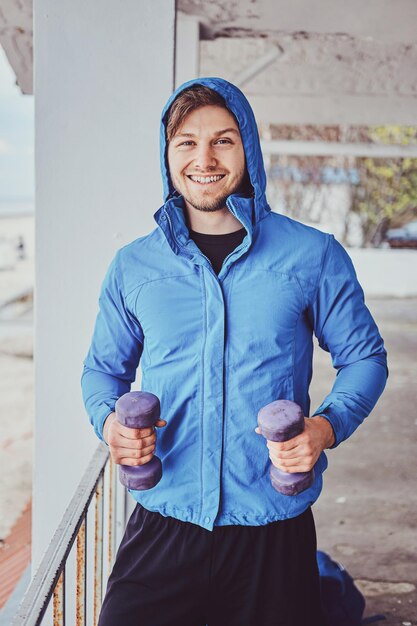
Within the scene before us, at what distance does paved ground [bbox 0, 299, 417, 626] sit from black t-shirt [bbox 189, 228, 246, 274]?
7.22 ft

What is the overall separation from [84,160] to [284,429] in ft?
5.09

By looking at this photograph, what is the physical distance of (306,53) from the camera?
552 centimetres

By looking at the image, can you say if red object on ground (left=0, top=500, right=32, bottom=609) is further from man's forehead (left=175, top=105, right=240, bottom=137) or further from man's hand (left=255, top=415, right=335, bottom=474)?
man's forehead (left=175, top=105, right=240, bottom=137)

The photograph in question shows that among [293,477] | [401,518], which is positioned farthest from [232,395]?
[401,518]

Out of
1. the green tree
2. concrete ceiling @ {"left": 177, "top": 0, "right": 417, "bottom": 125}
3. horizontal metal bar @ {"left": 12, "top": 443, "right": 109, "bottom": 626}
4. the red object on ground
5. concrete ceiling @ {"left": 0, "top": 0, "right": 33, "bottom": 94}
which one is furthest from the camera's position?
the green tree

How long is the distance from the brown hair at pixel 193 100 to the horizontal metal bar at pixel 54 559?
1.12 m

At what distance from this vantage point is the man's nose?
1893 millimetres

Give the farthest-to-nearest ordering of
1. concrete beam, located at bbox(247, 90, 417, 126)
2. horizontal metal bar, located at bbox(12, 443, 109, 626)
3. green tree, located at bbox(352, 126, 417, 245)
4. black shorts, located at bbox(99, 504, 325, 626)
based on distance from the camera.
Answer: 1. green tree, located at bbox(352, 126, 417, 245)
2. concrete beam, located at bbox(247, 90, 417, 126)
3. black shorts, located at bbox(99, 504, 325, 626)
4. horizontal metal bar, located at bbox(12, 443, 109, 626)

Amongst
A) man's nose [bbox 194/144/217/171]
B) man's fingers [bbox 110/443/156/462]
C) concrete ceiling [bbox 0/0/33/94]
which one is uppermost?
concrete ceiling [bbox 0/0/33/94]

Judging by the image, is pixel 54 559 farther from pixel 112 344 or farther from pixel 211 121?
pixel 211 121

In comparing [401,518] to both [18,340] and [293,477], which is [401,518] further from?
[18,340]

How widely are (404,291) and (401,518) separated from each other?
11221mm

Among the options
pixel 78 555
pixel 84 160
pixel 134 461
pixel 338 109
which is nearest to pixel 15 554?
pixel 78 555

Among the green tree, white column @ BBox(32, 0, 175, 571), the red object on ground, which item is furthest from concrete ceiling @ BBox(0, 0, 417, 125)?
the green tree
